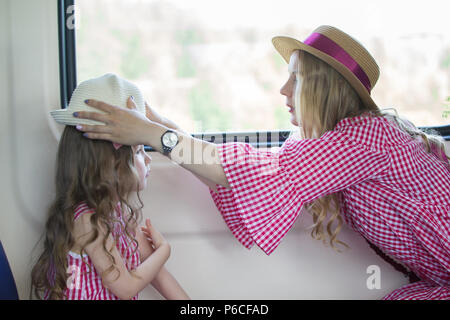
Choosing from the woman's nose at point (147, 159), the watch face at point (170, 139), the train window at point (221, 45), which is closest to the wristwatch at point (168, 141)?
the watch face at point (170, 139)

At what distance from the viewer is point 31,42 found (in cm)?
150

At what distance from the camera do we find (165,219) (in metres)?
1.58

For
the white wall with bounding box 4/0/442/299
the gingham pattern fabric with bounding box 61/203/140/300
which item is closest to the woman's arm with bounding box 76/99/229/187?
the gingham pattern fabric with bounding box 61/203/140/300

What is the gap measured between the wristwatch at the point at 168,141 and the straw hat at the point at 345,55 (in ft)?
1.70

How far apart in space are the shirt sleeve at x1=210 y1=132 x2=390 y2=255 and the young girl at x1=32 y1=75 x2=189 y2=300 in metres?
0.33

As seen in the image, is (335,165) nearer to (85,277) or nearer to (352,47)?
(352,47)

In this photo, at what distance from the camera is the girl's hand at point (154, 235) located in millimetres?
1408

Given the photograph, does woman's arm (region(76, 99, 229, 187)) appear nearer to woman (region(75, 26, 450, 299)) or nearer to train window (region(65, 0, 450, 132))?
woman (region(75, 26, 450, 299))

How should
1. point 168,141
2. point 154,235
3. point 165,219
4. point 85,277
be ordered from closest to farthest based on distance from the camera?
1. point 168,141
2. point 85,277
3. point 154,235
4. point 165,219

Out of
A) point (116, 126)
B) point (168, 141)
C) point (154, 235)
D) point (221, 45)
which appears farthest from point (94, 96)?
point (221, 45)

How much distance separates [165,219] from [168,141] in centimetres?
47

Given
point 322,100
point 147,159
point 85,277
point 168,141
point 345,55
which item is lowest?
point 85,277

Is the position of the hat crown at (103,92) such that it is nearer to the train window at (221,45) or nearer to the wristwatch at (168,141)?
the wristwatch at (168,141)
